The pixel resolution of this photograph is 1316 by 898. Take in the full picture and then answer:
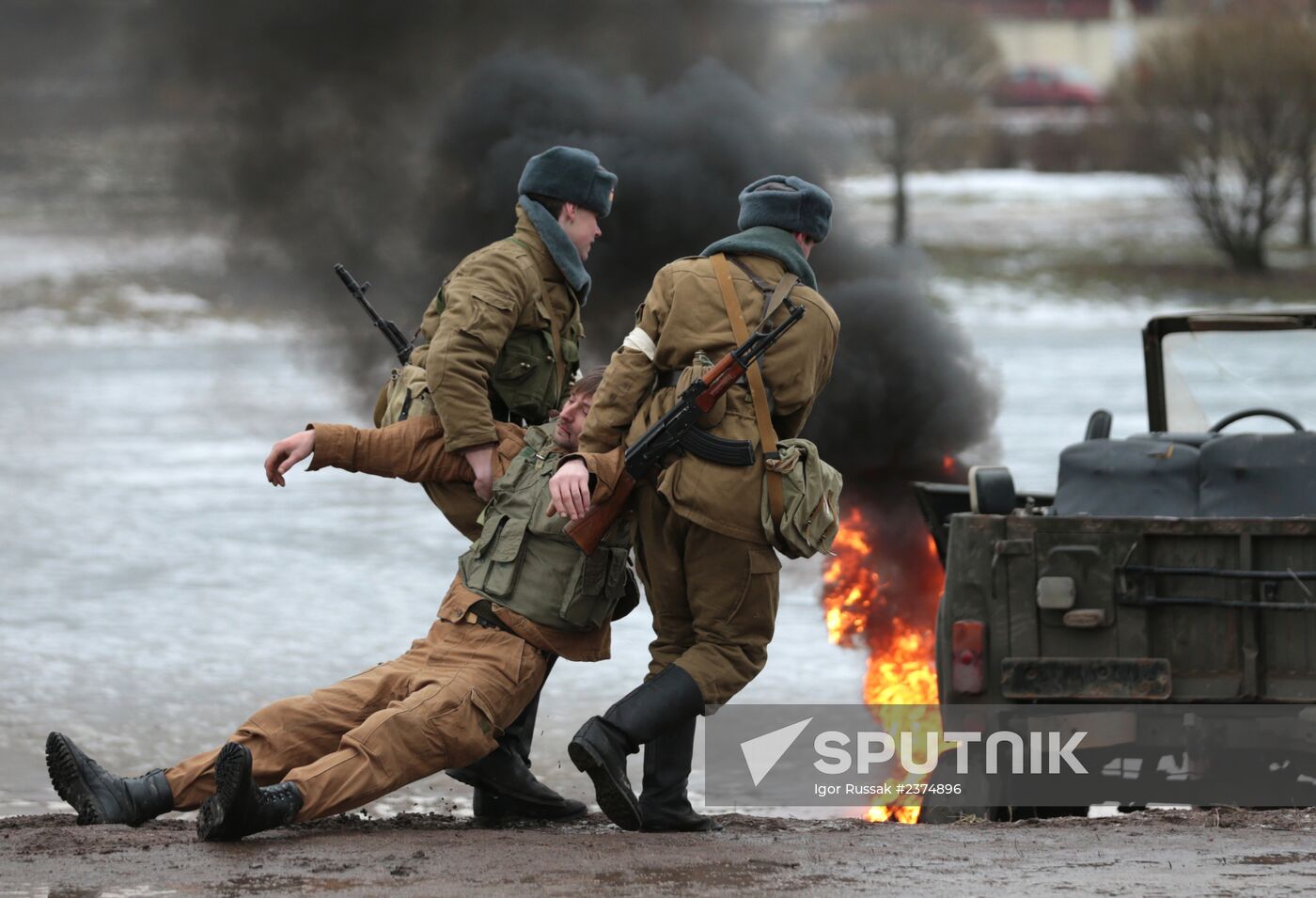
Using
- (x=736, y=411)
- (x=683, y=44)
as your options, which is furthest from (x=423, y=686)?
(x=683, y=44)

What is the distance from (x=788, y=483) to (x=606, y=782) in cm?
85

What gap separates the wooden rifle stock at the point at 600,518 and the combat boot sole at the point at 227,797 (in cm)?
97

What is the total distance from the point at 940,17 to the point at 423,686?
109ft

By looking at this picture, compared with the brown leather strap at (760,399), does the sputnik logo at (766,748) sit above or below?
below

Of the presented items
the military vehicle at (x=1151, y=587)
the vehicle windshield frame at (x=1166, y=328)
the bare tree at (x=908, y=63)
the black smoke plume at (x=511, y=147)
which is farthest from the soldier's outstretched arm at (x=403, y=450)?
the bare tree at (x=908, y=63)

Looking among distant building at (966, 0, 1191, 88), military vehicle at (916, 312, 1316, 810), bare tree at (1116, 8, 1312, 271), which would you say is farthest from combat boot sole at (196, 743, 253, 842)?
distant building at (966, 0, 1191, 88)

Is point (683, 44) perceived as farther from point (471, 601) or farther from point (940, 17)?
point (940, 17)

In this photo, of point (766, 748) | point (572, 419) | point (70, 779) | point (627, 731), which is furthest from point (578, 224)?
point (766, 748)

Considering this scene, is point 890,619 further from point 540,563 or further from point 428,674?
point 428,674

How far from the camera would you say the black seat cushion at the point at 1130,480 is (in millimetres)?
5336

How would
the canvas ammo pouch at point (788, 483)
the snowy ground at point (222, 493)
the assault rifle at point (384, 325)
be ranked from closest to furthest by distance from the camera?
the canvas ammo pouch at point (788, 483), the assault rifle at point (384, 325), the snowy ground at point (222, 493)

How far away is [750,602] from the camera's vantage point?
4645mm

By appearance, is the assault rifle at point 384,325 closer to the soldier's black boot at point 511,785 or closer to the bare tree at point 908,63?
the soldier's black boot at point 511,785

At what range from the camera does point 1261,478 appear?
5.28 metres
